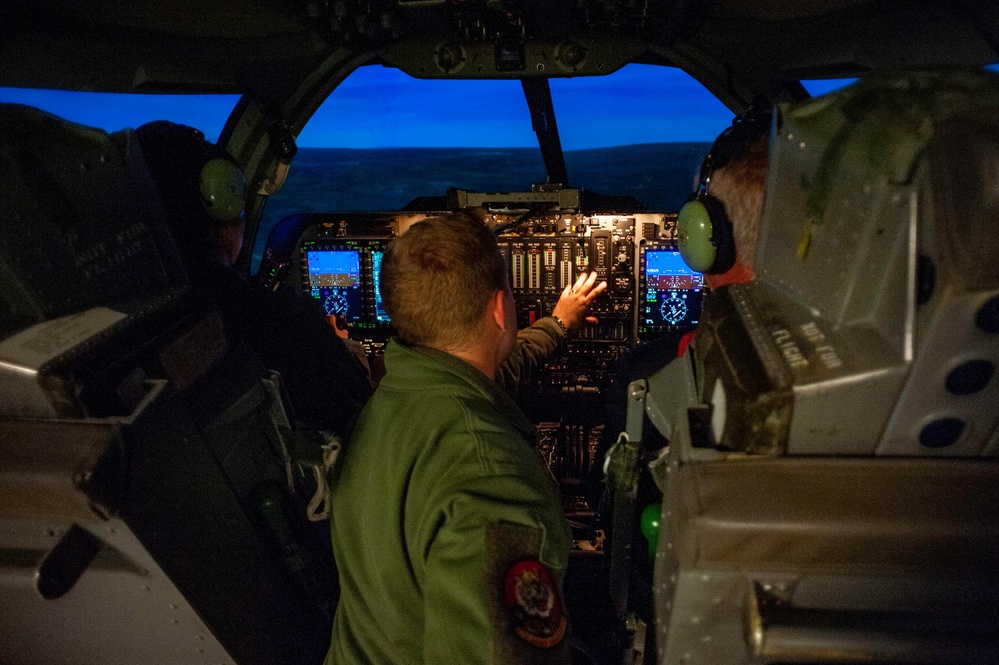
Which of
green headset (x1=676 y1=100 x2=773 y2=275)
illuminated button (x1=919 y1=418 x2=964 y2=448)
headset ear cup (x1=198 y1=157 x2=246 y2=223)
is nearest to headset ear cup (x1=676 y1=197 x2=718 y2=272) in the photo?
green headset (x1=676 y1=100 x2=773 y2=275)

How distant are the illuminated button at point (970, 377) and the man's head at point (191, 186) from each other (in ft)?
4.90

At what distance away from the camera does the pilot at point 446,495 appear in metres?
0.74

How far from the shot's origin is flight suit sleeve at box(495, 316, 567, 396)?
6.03 feet

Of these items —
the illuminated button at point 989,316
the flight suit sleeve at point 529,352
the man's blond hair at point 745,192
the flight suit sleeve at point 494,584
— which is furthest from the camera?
the flight suit sleeve at point 529,352

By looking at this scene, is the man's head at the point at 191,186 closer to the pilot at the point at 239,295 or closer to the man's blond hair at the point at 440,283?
the pilot at the point at 239,295

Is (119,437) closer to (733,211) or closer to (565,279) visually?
(733,211)

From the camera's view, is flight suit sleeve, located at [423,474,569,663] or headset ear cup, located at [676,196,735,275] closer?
flight suit sleeve, located at [423,474,569,663]

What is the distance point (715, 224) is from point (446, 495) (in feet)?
2.49

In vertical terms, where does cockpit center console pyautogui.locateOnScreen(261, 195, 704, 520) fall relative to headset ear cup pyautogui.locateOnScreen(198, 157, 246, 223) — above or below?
below

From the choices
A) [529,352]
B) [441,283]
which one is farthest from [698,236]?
[529,352]

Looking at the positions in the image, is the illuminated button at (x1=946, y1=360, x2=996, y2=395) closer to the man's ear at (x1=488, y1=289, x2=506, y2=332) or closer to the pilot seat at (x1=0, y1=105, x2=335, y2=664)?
the man's ear at (x1=488, y1=289, x2=506, y2=332)

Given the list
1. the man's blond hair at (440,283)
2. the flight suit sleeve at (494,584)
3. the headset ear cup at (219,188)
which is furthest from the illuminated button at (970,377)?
the headset ear cup at (219,188)

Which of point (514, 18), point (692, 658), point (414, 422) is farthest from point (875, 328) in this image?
point (514, 18)

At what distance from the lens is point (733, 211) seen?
3.71 ft
